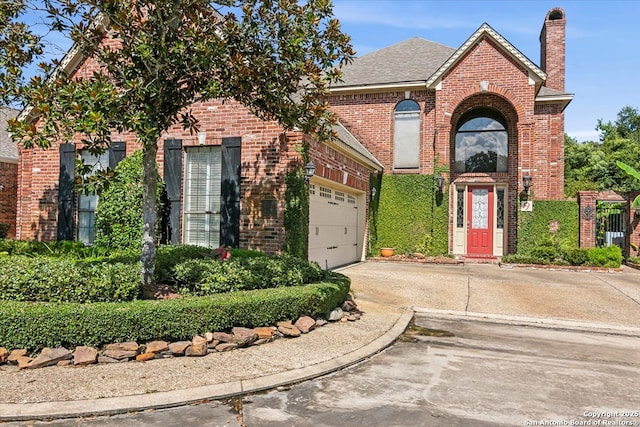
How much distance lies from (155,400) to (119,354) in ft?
4.11

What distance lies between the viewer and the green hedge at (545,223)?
15594 mm

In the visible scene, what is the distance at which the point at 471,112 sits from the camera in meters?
17.4

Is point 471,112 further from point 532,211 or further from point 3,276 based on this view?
point 3,276

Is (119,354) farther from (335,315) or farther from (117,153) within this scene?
(117,153)

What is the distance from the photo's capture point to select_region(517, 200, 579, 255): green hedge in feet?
51.2

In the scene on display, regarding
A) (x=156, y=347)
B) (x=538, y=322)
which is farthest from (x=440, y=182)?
(x=156, y=347)

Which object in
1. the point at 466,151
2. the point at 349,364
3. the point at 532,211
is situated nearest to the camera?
the point at 349,364

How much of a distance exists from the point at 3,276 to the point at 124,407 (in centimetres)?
318

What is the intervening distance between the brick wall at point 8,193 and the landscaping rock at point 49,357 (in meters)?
13.1

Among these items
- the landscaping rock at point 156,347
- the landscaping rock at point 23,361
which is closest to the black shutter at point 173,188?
the landscaping rock at point 156,347

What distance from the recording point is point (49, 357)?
4.87m

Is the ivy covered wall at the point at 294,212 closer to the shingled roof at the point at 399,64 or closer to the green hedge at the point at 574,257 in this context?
the shingled roof at the point at 399,64

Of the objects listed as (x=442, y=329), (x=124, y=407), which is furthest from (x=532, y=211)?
(x=124, y=407)

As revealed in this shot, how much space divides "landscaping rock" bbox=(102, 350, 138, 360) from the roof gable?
1435cm
